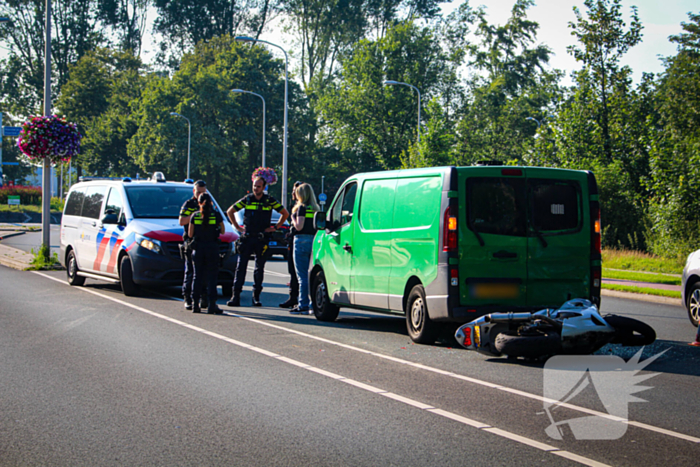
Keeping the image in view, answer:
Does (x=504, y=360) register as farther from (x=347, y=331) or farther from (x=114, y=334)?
(x=114, y=334)

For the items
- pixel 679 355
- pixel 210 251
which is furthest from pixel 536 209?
pixel 210 251

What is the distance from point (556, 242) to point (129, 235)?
292 inches

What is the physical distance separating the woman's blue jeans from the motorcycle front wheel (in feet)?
15.5

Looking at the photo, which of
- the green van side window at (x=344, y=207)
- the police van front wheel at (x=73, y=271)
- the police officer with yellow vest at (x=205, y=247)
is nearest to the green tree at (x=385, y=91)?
the police van front wheel at (x=73, y=271)

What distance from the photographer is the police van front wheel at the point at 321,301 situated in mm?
10875

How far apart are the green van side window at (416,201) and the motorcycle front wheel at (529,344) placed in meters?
1.64

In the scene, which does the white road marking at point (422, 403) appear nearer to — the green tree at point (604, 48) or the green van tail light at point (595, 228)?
the green van tail light at point (595, 228)

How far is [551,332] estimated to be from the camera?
757cm

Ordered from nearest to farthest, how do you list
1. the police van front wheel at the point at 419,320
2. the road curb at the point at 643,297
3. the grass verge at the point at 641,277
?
the police van front wheel at the point at 419,320
the road curb at the point at 643,297
the grass verge at the point at 641,277

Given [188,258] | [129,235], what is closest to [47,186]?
[129,235]

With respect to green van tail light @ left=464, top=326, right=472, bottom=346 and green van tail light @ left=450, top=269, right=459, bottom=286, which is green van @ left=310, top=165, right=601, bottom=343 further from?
green van tail light @ left=464, top=326, right=472, bottom=346

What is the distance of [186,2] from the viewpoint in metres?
62.6

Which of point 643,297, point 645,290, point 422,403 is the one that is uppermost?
point 645,290

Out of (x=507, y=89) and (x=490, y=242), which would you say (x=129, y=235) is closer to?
(x=490, y=242)
